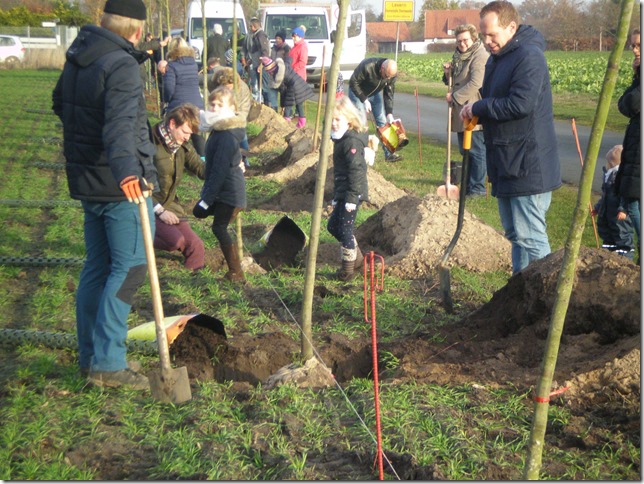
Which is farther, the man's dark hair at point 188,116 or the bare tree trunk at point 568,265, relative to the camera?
the man's dark hair at point 188,116

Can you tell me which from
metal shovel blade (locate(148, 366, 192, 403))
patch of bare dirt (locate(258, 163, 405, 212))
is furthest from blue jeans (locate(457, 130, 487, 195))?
metal shovel blade (locate(148, 366, 192, 403))

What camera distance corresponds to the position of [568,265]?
2977mm

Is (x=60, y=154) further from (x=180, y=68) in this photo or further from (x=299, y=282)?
(x=299, y=282)

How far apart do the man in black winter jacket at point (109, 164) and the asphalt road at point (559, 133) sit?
6.20 meters

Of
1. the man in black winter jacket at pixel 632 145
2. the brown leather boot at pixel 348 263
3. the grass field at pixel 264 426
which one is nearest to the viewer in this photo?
the grass field at pixel 264 426

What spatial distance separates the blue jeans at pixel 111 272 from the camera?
4.50 metres

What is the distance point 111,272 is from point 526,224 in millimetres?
2901

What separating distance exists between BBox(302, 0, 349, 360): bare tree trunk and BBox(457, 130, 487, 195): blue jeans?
5.85 m

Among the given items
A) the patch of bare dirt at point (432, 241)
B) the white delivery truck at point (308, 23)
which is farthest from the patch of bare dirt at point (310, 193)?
the white delivery truck at point (308, 23)

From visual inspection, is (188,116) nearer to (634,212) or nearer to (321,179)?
(321,179)

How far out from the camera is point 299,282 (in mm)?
7051

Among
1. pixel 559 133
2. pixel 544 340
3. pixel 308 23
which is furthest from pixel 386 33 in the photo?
pixel 544 340

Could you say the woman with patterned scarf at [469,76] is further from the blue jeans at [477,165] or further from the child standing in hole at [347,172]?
the child standing in hole at [347,172]

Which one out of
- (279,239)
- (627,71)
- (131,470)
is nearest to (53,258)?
(279,239)
